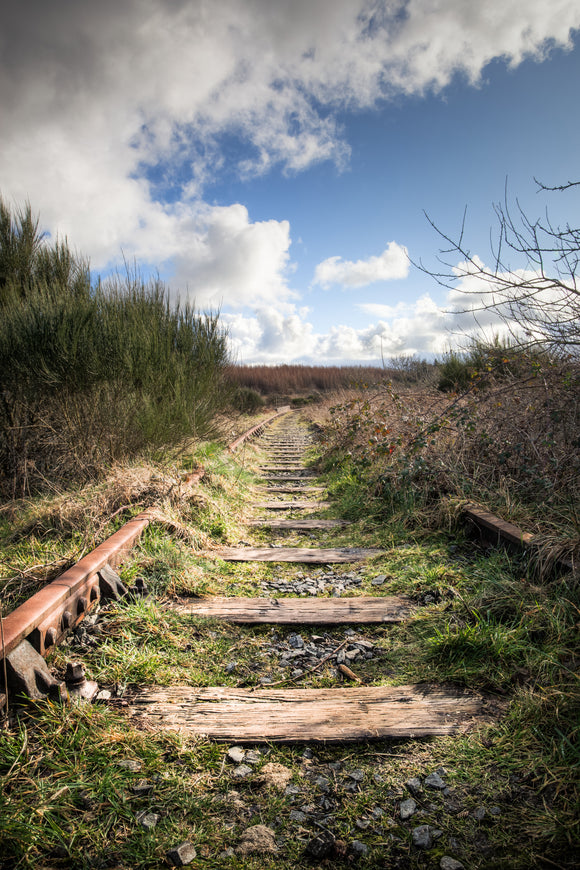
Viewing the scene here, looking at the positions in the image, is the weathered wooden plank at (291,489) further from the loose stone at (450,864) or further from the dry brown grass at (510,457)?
the loose stone at (450,864)

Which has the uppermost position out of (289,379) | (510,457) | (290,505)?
(289,379)

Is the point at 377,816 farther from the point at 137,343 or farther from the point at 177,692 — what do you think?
the point at 137,343

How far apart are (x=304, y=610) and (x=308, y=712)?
3.10ft

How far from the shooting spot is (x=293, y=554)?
395 cm

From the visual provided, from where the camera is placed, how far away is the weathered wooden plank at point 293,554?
383 cm

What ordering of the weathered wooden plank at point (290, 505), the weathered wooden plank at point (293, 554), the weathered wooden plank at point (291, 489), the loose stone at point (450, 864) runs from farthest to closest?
the weathered wooden plank at point (291, 489), the weathered wooden plank at point (290, 505), the weathered wooden plank at point (293, 554), the loose stone at point (450, 864)

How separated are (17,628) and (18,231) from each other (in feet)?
24.2

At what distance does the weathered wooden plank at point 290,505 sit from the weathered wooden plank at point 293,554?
1429 millimetres

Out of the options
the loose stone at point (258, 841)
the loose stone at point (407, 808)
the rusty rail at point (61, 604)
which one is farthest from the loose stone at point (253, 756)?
the rusty rail at point (61, 604)

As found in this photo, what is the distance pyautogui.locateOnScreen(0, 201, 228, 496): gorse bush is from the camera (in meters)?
4.78

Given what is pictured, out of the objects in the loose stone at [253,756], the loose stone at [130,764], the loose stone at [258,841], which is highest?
the loose stone at [130,764]

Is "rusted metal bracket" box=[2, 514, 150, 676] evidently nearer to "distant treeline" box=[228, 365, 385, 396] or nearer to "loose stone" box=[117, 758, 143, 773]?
"loose stone" box=[117, 758, 143, 773]

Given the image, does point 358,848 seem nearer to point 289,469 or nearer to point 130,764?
point 130,764

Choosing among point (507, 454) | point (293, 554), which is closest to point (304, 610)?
point (293, 554)
